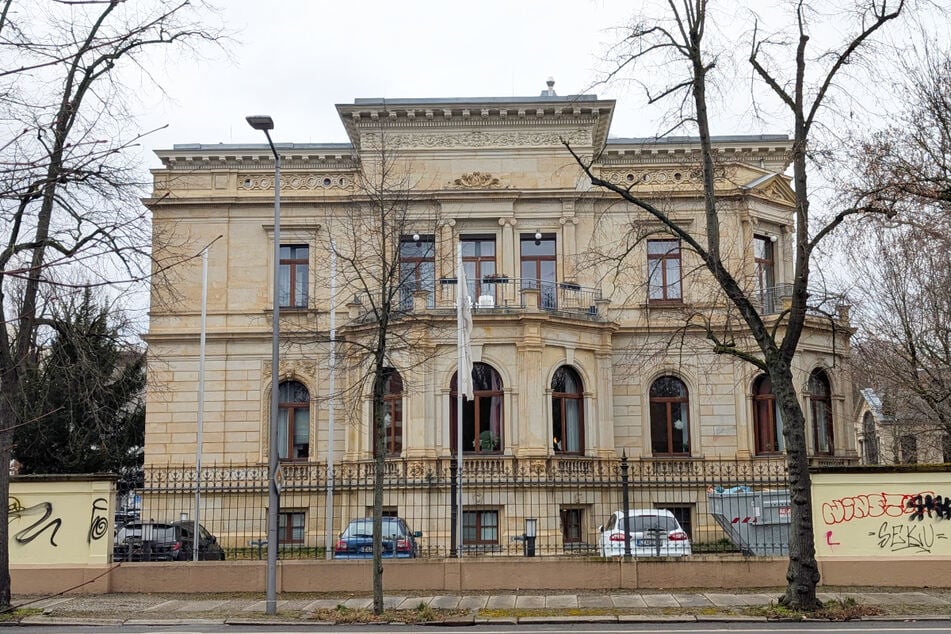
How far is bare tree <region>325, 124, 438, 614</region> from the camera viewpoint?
766 inches

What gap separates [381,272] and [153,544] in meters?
8.16

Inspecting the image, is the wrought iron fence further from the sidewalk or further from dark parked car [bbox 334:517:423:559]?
the sidewalk

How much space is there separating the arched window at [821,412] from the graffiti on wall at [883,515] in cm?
1531

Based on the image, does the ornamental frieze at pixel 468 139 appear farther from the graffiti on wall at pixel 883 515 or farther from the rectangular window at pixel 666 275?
the graffiti on wall at pixel 883 515

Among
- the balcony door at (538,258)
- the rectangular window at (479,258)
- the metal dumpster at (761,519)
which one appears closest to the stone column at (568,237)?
the balcony door at (538,258)

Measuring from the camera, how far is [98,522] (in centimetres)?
1862

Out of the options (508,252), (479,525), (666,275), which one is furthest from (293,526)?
(666,275)

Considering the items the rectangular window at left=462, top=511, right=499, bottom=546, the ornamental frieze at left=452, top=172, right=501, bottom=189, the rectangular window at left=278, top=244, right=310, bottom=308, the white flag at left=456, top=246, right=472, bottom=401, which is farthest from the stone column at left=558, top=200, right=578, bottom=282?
the white flag at left=456, top=246, right=472, bottom=401

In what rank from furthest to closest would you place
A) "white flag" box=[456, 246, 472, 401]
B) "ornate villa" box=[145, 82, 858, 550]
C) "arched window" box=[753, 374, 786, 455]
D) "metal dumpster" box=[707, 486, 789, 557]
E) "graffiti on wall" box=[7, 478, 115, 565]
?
"arched window" box=[753, 374, 786, 455]
"ornate villa" box=[145, 82, 858, 550]
"white flag" box=[456, 246, 472, 401]
"metal dumpster" box=[707, 486, 789, 557]
"graffiti on wall" box=[7, 478, 115, 565]

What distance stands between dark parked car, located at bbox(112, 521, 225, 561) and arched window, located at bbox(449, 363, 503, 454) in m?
9.86

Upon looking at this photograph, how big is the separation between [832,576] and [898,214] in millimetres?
7494

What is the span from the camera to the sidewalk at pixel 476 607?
15.3 m

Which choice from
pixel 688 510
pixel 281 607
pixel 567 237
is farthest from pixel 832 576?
pixel 567 237

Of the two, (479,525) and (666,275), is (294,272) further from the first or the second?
(666,275)
